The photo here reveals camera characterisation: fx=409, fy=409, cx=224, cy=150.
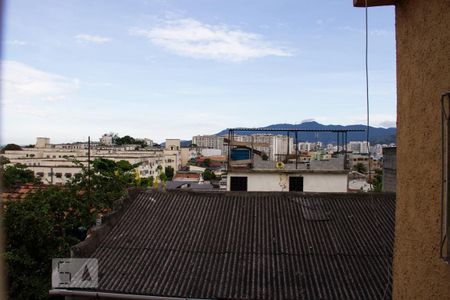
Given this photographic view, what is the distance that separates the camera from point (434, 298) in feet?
7.52

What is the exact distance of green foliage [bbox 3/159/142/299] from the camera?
33.0ft

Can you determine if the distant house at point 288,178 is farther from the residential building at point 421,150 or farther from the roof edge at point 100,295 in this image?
the residential building at point 421,150

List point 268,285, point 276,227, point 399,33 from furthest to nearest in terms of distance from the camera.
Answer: point 276,227
point 268,285
point 399,33

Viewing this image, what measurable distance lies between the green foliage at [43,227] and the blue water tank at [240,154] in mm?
5161

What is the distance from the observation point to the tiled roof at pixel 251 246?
7.77 meters

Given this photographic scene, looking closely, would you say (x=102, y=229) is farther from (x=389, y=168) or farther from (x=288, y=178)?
(x=389, y=168)

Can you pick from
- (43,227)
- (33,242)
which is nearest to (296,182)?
(43,227)

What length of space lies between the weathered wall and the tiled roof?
→ 4.64 metres

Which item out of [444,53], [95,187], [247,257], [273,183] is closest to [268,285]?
[247,257]

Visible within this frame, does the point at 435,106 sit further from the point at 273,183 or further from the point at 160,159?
the point at 160,159

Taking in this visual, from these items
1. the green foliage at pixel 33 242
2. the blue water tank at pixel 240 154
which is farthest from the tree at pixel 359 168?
the green foliage at pixel 33 242

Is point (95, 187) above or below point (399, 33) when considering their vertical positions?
below

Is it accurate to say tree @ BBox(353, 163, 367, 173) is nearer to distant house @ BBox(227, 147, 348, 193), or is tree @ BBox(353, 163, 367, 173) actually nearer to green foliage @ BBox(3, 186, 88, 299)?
distant house @ BBox(227, 147, 348, 193)

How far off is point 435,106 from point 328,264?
670 cm
